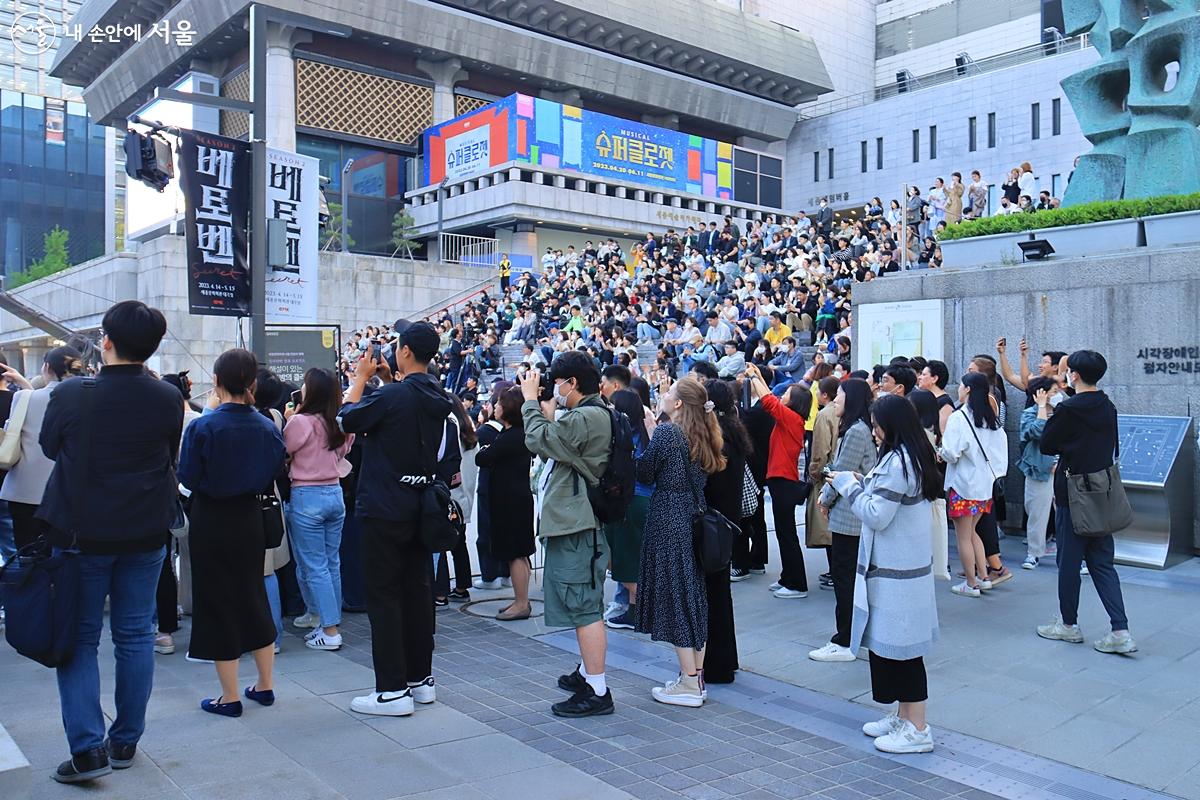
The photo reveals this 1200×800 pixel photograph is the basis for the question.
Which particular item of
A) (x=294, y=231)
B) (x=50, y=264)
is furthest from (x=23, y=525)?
(x=50, y=264)

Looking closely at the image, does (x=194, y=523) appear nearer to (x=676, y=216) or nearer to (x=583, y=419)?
(x=583, y=419)

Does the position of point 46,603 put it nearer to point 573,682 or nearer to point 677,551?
point 573,682

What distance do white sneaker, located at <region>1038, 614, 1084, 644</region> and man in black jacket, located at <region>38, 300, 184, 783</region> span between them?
18.0ft

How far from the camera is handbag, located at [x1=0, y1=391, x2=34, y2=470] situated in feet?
19.9

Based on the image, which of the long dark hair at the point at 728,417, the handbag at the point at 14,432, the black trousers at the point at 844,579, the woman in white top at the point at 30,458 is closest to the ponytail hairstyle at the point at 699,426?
the long dark hair at the point at 728,417

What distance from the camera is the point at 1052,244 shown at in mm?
10828

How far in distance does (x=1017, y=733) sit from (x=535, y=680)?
2.69m

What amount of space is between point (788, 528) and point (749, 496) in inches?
18.0

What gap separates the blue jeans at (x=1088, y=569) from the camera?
6.14 m

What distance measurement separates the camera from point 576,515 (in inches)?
203

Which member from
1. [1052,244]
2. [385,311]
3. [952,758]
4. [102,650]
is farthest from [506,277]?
[952,758]

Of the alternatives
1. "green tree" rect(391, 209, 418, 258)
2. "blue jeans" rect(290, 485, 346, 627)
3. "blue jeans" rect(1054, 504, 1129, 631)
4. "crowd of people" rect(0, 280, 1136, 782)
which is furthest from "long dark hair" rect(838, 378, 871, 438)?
"green tree" rect(391, 209, 418, 258)

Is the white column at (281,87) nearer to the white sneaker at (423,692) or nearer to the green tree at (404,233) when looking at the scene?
the green tree at (404,233)

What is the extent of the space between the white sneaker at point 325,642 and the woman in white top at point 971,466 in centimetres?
479
